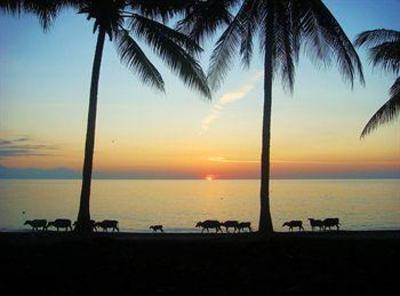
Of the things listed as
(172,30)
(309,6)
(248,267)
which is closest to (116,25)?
(172,30)

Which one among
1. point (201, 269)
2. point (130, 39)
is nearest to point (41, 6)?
point (130, 39)

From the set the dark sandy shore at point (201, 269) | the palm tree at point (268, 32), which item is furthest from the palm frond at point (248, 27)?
the dark sandy shore at point (201, 269)

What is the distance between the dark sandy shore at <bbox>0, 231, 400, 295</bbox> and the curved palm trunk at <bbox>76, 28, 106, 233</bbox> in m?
6.62

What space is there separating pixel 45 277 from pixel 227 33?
13.4 metres

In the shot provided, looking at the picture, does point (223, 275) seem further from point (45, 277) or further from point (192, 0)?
point (192, 0)

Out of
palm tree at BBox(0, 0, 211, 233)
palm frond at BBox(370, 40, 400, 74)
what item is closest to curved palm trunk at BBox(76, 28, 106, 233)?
palm tree at BBox(0, 0, 211, 233)

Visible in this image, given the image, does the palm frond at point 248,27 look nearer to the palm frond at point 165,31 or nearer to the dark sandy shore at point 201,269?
the palm frond at point 165,31

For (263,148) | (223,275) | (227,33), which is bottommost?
(223,275)

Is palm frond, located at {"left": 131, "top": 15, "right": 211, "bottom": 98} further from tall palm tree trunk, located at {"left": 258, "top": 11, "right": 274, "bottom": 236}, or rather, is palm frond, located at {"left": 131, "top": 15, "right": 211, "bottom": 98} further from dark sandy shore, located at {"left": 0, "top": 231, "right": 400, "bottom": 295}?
dark sandy shore, located at {"left": 0, "top": 231, "right": 400, "bottom": 295}

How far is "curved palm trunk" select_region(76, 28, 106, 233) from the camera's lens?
1831 centimetres

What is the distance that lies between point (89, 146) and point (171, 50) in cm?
474

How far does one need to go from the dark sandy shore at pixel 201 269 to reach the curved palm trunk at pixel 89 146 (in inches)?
261

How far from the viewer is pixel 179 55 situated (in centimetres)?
1872

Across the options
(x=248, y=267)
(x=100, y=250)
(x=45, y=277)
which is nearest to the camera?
(x=45, y=277)
